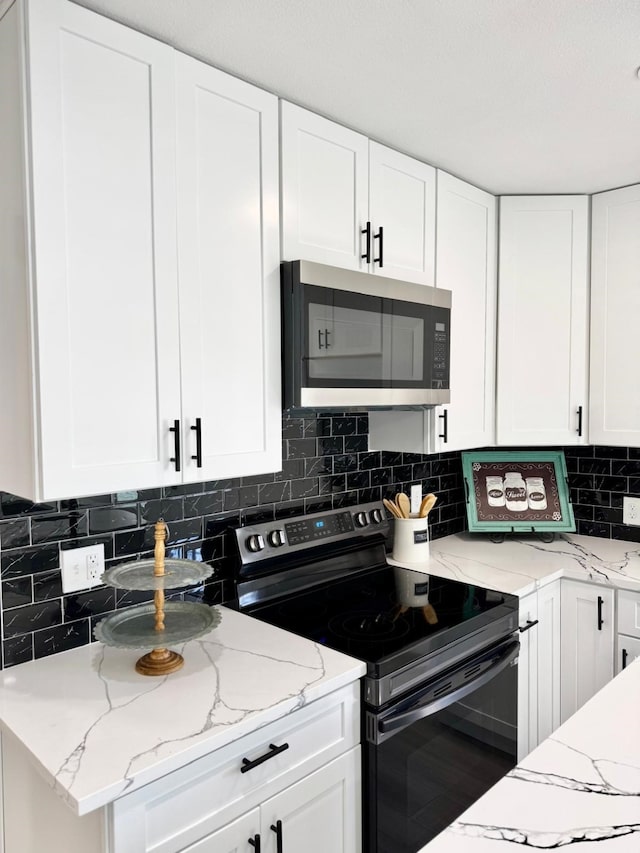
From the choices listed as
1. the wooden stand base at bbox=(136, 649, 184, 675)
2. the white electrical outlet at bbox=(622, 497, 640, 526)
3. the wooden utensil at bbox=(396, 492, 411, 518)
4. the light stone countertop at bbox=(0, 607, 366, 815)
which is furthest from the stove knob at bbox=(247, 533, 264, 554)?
the white electrical outlet at bbox=(622, 497, 640, 526)

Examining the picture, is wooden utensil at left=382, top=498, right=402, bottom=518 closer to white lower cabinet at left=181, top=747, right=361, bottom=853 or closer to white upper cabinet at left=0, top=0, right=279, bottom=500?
white upper cabinet at left=0, top=0, right=279, bottom=500

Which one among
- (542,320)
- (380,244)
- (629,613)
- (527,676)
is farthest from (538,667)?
(380,244)

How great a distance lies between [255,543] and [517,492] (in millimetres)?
1355

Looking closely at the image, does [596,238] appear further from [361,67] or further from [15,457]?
[15,457]

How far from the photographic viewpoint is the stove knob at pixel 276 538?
2.01 meters

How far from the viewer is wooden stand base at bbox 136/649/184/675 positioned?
1.43m

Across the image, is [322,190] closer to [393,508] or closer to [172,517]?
[172,517]

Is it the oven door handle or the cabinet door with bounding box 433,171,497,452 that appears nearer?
the oven door handle

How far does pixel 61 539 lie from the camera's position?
5.17ft

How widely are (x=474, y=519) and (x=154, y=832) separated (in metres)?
1.89

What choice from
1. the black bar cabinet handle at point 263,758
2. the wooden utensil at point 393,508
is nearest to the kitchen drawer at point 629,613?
the wooden utensil at point 393,508

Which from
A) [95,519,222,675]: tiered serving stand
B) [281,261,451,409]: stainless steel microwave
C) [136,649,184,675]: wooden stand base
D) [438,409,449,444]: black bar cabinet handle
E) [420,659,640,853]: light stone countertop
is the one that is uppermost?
[281,261,451,409]: stainless steel microwave

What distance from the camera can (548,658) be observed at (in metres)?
2.26

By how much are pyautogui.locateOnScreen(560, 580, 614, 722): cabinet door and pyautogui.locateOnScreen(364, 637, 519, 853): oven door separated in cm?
41
